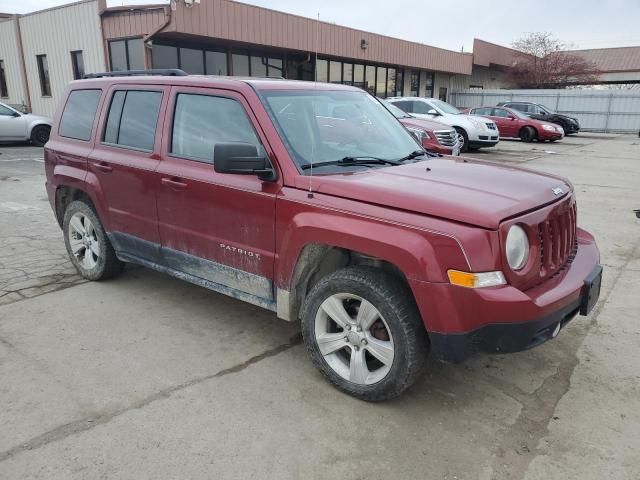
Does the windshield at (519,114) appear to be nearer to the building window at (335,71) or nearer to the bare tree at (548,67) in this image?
the building window at (335,71)

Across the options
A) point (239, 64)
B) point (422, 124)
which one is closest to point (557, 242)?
point (422, 124)

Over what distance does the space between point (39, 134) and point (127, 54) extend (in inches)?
156

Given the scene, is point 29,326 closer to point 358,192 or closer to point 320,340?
point 320,340

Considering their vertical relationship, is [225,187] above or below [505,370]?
above

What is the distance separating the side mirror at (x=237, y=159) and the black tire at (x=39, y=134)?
627 inches

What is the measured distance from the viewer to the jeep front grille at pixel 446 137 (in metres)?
12.6

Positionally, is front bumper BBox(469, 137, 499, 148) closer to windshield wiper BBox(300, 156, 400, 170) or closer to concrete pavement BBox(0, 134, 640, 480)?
concrete pavement BBox(0, 134, 640, 480)

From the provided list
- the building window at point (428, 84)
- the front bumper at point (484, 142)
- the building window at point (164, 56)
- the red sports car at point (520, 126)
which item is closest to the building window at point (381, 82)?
the building window at point (428, 84)

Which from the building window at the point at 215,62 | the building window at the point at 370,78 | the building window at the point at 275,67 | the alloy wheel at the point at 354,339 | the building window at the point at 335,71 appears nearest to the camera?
the alloy wheel at the point at 354,339

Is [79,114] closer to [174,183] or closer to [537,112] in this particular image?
[174,183]

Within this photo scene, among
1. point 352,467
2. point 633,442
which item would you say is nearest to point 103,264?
point 352,467

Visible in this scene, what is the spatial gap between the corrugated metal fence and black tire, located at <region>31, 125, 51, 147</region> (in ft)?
86.2

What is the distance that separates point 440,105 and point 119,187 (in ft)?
50.2

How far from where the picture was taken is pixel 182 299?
470cm
